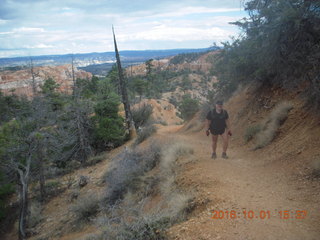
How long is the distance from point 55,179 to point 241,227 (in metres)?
13.2

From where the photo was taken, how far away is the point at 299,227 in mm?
3855

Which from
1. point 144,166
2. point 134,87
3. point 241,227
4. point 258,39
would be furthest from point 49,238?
point 134,87

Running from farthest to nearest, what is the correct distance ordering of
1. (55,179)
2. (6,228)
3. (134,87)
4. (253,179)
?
(134,87)
(55,179)
(6,228)
(253,179)

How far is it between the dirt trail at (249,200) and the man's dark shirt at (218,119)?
0.99 m

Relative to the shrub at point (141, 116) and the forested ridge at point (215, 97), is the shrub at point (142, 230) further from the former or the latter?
the shrub at point (141, 116)

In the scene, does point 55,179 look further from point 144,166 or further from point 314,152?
point 314,152

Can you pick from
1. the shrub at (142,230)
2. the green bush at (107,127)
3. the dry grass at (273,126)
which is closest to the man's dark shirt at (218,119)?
the dry grass at (273,126)

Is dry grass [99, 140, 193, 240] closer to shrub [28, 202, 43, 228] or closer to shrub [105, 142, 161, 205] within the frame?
shrub [105, 142, 161, 205]
